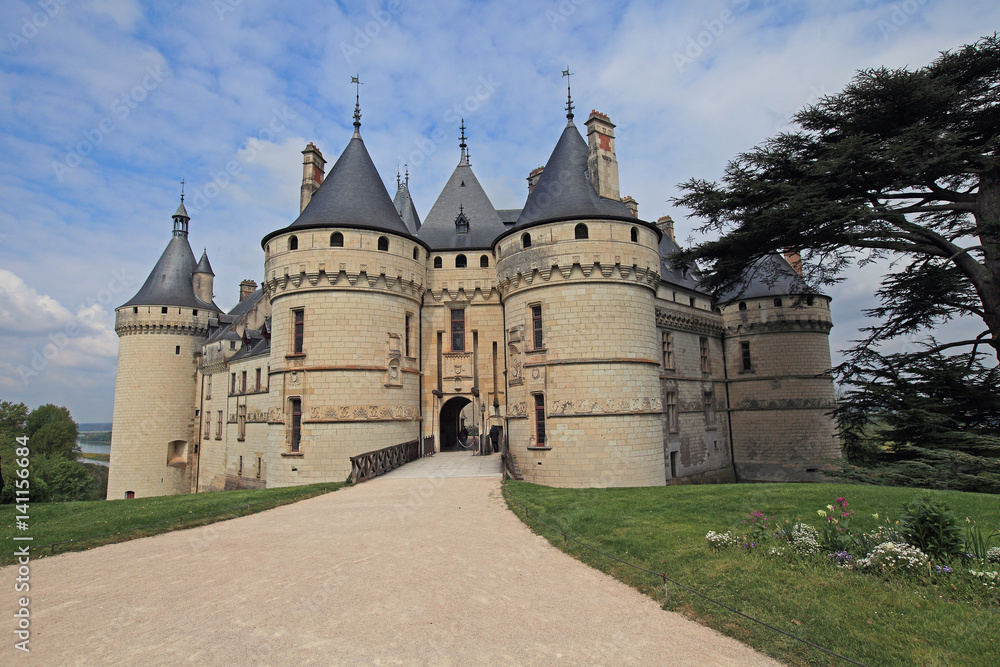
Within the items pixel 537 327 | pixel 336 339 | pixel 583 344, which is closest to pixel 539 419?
pixel 583 344

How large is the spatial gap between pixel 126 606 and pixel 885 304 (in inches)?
742

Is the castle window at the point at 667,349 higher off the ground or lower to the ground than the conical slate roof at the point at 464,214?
lower

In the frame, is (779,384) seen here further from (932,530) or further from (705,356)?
(932,530)

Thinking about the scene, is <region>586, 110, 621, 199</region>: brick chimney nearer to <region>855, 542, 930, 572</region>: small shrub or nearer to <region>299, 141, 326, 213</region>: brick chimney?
<region>299, 141, 326, 213</region>: brick chimney

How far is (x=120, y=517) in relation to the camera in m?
10.8

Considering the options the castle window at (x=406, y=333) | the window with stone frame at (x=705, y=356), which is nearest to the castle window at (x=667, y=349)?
the window with stone frame at (x=705, y=356)

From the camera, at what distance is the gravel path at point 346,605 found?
493 centimetres

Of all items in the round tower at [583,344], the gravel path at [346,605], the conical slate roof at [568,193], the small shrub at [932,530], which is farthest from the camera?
the conical slate roof at [568,193]

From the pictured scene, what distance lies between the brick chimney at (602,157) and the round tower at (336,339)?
7.66 m

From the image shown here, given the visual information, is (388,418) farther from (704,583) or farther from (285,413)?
(704,583)

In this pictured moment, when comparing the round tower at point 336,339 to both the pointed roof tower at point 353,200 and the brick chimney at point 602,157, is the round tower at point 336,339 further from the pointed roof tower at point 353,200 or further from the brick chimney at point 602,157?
the brick chimney at point 602,157

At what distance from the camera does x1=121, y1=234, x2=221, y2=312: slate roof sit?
33.4 m

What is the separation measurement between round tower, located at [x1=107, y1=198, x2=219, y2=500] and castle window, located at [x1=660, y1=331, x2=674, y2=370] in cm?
2810

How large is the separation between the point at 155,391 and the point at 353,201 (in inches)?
872
